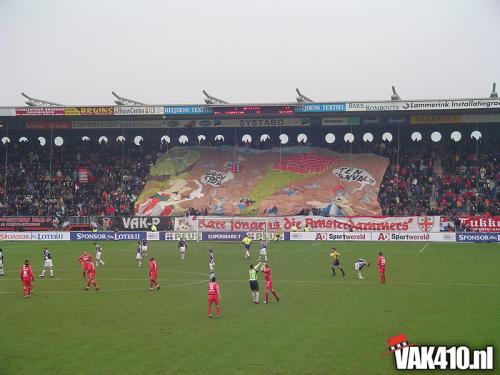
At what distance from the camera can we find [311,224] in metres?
68.5

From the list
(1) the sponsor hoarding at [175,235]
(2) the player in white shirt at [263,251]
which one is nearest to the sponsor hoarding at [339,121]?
(1) the sponsor hoarding at [175,235]

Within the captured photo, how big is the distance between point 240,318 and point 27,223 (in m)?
52.1

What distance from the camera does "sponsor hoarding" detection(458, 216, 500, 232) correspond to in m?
64.6

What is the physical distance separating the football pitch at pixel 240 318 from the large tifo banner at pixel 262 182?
26.8 meters

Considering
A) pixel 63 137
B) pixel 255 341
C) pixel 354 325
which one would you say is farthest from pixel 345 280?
pixel 63 137

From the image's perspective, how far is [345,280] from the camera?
37688 mm

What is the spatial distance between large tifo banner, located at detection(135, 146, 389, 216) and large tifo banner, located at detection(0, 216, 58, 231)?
9.40m

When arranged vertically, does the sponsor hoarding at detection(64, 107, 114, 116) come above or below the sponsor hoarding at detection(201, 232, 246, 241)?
above

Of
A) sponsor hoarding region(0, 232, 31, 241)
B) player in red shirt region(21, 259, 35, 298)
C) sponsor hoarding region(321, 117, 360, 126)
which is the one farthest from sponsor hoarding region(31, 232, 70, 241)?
player in red shirt region(21, 259, 35, 298)

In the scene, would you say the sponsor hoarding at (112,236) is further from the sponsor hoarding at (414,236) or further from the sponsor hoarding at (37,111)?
the sponsor hoarding at (414,236)

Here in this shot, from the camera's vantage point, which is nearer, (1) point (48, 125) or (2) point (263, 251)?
(2) point (263, 251)

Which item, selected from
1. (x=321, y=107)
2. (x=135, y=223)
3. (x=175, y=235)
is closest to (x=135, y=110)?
(x=135, y=223)

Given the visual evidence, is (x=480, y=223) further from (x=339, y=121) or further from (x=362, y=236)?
(x=339, y=121)
